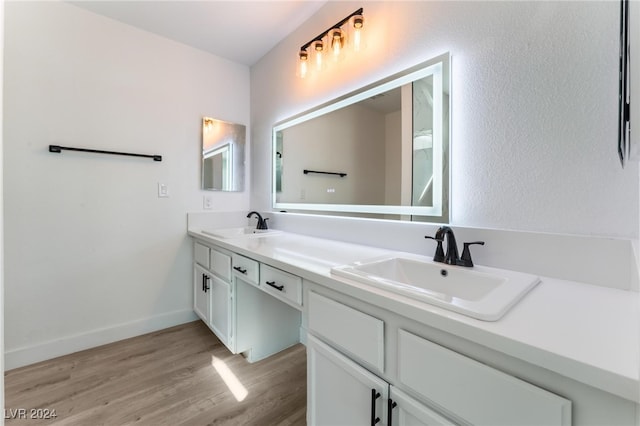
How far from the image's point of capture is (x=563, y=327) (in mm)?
590

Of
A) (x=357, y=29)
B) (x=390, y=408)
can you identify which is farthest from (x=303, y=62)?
(x=390, y=408)

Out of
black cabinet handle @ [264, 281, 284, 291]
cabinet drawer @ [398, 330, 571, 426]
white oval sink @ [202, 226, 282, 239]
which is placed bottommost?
cabinet drawer @ [398, 330, 571, 426]

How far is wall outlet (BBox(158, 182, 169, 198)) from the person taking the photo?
219cm

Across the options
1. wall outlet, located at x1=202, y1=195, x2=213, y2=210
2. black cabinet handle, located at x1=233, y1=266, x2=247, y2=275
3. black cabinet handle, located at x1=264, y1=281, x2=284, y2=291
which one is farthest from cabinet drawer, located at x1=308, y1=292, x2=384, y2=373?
wall outlet, located at x1=202, y1=195, x2=213, y2=210

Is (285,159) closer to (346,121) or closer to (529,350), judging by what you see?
(346,121)

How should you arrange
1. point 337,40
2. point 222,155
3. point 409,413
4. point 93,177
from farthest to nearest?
1. point 222,155
2. point 93,177
3. point 337,40
4. point 409,413

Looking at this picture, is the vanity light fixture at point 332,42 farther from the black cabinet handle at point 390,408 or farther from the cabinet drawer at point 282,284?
the black cabinet handle at point 390,408

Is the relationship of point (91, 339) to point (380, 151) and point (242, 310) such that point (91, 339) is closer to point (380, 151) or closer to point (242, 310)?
point (242, 310)

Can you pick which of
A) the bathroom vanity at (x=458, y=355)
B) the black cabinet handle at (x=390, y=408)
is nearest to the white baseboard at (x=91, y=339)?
the bathroom vanity at (x=458, y=355)

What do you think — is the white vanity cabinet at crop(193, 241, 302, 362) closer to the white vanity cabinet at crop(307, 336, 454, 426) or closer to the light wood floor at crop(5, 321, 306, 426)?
the light wood floor at crop(5, 321, 306, 426)

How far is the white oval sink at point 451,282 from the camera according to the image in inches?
26.7

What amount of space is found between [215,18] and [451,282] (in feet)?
7.40

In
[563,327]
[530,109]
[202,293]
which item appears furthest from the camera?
[202,293]

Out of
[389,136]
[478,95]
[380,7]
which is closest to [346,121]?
[389,136]
